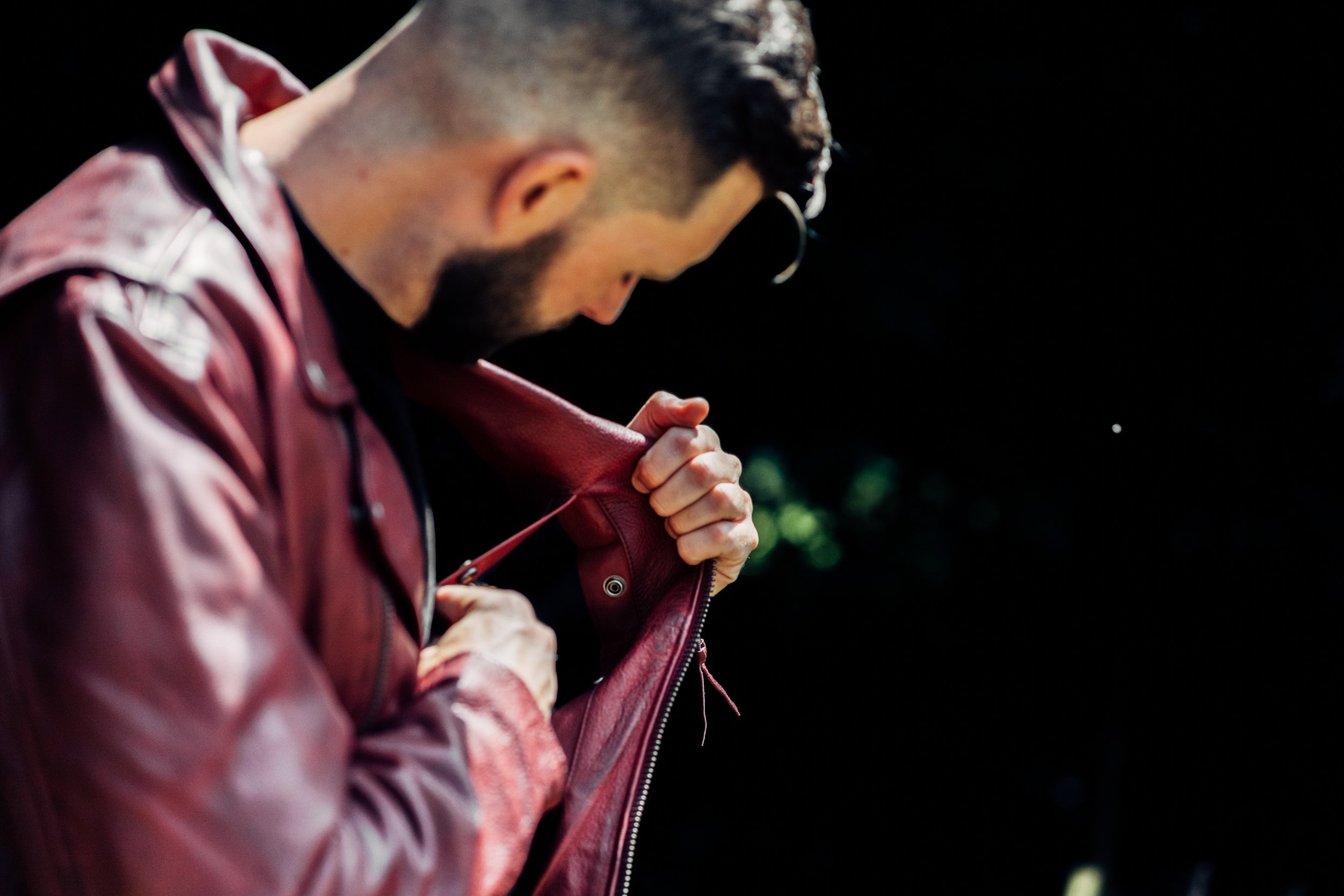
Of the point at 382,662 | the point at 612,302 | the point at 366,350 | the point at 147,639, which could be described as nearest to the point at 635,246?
the point at 612,302

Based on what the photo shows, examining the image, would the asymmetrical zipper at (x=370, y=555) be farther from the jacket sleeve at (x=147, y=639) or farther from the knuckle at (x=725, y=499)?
the knuckle at (x=725, y=499)

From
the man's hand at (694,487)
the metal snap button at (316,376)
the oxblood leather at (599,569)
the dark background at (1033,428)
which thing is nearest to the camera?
the metal snap button at (316,376)

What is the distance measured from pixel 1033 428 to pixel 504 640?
1.71 m

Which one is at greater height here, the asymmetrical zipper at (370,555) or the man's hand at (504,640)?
the asymmetrical zipper at (370,555)

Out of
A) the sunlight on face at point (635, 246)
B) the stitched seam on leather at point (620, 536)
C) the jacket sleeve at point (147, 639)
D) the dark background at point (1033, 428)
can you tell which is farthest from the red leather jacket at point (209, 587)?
the dark background at point (1033, 428)

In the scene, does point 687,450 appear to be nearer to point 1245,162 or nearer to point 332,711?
point 332,711

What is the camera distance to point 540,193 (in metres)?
1.13

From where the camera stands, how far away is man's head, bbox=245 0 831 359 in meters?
1.10

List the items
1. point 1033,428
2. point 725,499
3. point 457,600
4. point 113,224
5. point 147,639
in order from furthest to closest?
1. point 1033,428
2. point 725,499
3. point 457,600
4. point 113,224
5. point 147,639

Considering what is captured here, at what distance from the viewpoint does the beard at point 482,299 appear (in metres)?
1.16

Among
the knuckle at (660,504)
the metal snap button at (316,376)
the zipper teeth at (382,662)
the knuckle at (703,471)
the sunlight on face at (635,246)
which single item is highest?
the metal snap button at (316,376)

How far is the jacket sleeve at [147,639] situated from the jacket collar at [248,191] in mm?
92

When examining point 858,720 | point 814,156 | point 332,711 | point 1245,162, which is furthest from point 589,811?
point 1245,162

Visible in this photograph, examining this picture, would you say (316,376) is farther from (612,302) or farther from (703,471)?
(703,471)
